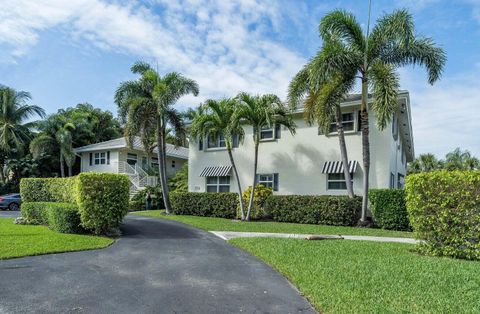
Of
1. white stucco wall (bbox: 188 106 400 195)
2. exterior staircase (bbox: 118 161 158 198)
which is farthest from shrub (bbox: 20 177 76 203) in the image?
exterior staircase (bbox: 118 161 158 198)

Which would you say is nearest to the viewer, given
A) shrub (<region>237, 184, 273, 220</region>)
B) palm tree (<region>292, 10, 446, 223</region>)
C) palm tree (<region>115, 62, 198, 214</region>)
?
palm tree (<region>292, 10, 446, 223</region>)

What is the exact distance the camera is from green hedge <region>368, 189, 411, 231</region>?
15.2m

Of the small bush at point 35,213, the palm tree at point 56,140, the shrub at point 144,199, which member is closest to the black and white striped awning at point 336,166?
the small bush at point 35,213

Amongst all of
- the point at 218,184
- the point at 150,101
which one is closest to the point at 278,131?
the point at 218,184

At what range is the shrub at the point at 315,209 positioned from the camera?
1666 cm

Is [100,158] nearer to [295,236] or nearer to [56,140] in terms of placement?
[56,140]

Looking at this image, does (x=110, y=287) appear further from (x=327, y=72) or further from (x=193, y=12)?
(x=327, y=72)

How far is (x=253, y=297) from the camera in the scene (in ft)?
19.4

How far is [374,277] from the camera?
684 cm

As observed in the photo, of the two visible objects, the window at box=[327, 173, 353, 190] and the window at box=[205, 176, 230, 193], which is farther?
the window at box=[205, 176, 230, 193]

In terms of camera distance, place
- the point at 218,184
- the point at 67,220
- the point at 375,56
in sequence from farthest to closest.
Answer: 1. the point at 218,184
2. the point at 375,56
3. the point at 67,220

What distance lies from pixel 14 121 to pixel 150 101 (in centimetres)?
2516

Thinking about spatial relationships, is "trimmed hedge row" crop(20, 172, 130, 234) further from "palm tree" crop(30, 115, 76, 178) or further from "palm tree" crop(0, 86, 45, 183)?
"palm tree" crop(0, 86, 45, 183)

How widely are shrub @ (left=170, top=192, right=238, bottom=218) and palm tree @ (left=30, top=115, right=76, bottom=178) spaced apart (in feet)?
57.2
